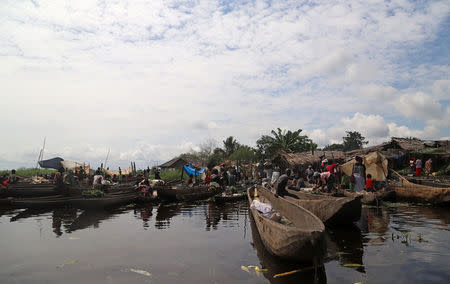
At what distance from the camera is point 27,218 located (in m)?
11.2

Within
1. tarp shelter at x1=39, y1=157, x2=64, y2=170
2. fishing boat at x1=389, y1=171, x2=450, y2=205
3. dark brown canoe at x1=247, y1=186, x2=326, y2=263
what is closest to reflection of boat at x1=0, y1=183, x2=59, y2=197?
dark brown canoe at x1=247, y1=186, x2=326, y2=263

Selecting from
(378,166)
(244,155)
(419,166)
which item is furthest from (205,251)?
(244,155)

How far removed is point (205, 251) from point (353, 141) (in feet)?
164

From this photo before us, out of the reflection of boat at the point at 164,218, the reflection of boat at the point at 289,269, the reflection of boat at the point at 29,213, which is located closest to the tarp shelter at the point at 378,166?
the reflection of boat at the point at 164,218

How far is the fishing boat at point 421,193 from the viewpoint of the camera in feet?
32.9

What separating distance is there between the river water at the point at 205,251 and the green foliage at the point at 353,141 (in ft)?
140

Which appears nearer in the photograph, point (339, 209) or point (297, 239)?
point (297, 239)

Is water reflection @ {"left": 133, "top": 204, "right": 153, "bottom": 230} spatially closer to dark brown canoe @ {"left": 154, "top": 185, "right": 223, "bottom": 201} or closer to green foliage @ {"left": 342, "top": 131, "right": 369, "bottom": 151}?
dark brown canoe @ {"left": 154, "top": 185, "right": 223, "bottom": 201}

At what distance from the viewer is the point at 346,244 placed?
626 cm

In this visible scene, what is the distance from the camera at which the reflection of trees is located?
537 cm

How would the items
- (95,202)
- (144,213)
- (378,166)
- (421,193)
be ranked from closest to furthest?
(421,193)
(95,202)
(144,213)
(378,166)

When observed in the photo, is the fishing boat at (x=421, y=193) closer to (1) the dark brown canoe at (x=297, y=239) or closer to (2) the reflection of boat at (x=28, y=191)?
(1) the dark brown canoe at (x=297, y=239)

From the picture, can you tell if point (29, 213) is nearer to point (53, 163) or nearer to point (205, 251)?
point (205, 251)

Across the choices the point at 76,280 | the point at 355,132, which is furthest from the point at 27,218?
the point at 355,132
